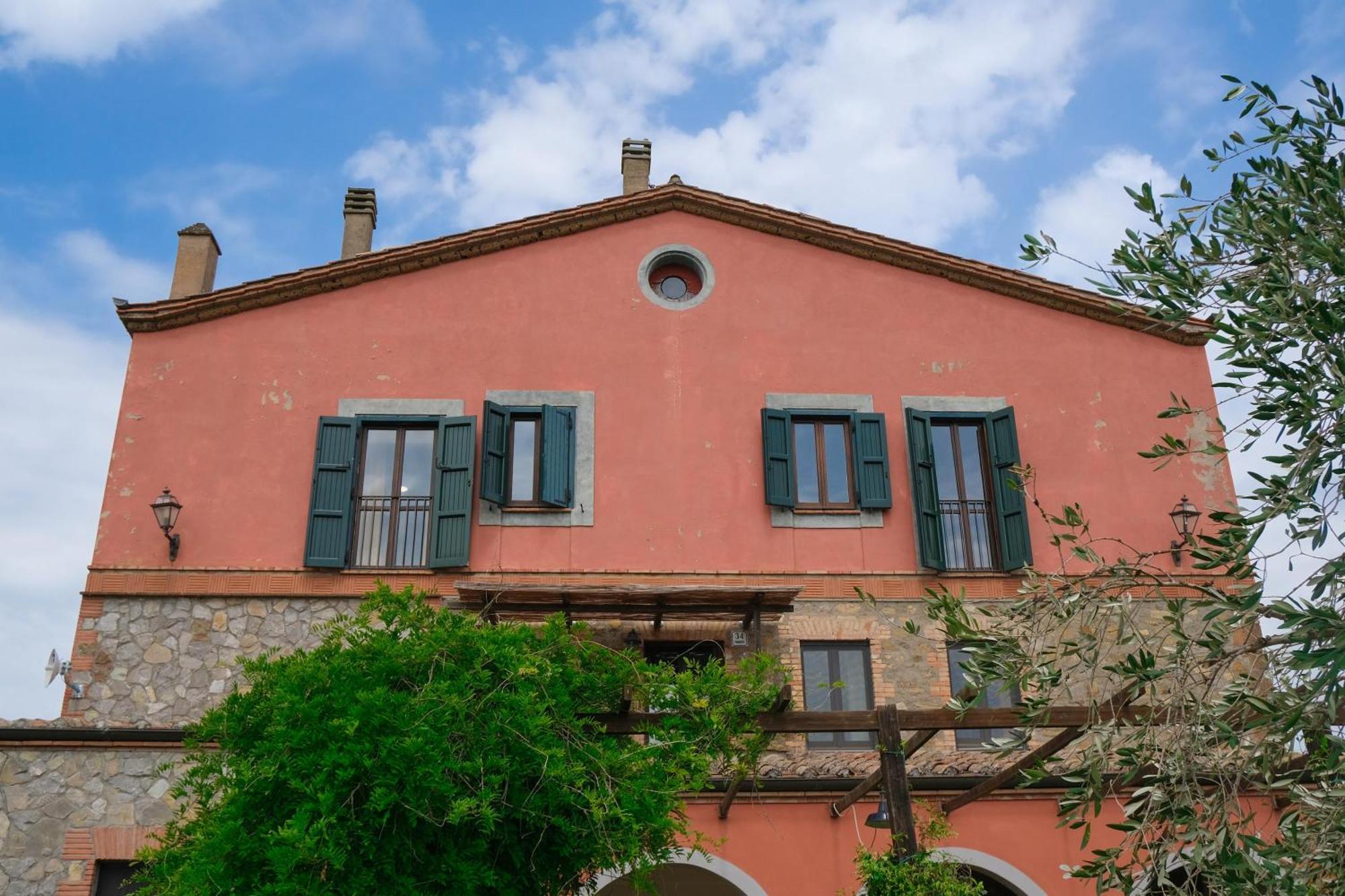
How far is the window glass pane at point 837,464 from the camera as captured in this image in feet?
44.2

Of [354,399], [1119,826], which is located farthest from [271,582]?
[1119,826]

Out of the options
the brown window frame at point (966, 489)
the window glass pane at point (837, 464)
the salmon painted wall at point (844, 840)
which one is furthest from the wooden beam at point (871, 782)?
the window glass pane at point (837, 464)

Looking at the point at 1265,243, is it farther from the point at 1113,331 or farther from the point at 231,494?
the point at 231,494

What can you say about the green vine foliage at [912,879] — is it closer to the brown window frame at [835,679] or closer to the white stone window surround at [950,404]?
the brown window frame at [835,679]

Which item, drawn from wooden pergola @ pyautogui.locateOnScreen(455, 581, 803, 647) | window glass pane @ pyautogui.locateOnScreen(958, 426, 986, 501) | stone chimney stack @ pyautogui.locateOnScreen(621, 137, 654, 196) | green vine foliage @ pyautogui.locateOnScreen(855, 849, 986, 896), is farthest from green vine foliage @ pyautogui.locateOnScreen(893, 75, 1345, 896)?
stone chimney stack @ pyautogui.locateOnScreen(621, 137, 654, 196)

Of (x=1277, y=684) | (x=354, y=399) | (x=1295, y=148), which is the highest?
(x=354, y=399)

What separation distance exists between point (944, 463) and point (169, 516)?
8679 mm

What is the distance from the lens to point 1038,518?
13.4 m

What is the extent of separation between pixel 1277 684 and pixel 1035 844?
6976mm

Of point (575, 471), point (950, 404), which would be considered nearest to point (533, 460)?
point (575, 471)

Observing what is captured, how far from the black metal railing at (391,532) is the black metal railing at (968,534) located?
5842 millimetres

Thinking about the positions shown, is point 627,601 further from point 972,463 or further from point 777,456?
point 972,463

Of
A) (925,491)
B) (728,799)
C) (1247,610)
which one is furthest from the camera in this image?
(925,491)

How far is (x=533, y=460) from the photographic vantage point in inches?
525
